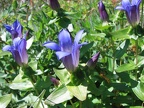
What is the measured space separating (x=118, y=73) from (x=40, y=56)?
462 mm

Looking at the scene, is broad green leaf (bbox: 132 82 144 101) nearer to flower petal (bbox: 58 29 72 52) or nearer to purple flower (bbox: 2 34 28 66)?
flower petal (bbox: 58 29 72 52)

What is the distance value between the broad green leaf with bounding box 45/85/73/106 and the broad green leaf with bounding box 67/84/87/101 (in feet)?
0.09

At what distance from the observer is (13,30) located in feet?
4.73

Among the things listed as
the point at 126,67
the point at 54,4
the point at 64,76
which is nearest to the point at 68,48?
the point at 64,76

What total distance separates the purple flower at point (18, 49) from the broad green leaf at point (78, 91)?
0.76 feet

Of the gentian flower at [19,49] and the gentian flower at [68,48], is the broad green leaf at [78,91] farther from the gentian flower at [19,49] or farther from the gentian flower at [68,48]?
the gentian flower at [19,49]

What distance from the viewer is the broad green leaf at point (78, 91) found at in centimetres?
113

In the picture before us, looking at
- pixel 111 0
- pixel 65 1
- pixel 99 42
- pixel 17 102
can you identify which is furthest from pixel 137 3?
pixel 65 1

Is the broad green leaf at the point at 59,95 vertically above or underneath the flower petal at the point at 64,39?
underneath

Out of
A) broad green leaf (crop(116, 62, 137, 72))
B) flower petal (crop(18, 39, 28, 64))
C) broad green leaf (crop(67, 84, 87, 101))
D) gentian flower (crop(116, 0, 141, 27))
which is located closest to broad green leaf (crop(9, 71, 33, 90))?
flower petal (crop(18, 39, 28, 64))

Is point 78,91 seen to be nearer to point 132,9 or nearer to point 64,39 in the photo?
point 64,39

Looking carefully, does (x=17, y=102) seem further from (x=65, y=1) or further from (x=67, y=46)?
(x=65, y=1)

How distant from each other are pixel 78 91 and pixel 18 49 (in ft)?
0.97

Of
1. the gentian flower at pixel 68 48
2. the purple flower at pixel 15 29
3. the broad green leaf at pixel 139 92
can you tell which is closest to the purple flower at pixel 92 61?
the gentian flower at pixel 68 48
